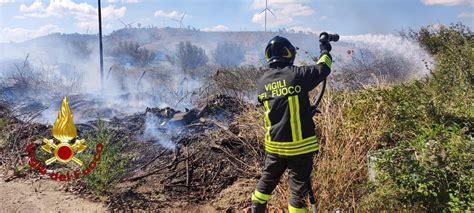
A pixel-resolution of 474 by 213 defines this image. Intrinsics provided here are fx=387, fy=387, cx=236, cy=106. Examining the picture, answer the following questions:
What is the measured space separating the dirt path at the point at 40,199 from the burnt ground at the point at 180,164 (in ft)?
1.02

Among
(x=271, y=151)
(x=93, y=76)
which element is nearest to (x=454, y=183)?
(x=271, y=151)

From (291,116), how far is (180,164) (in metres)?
2.95

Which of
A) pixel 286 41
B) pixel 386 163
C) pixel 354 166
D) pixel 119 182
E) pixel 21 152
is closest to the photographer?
pixel 386 163

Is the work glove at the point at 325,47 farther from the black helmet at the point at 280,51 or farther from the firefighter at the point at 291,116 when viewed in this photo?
the black helmet at the point at 280,51

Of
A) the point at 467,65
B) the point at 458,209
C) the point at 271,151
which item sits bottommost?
the point at 458,209

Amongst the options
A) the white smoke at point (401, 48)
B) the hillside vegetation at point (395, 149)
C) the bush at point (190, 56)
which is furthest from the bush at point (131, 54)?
the hillside vegetation at point (395, 149)

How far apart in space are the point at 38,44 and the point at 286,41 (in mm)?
25550

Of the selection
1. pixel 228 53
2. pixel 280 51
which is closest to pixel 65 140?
pixel 280 51

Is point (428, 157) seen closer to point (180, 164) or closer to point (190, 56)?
point (180, 164)

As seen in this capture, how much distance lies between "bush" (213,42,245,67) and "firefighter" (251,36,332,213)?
21.7m

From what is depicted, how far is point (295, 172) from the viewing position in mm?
3744

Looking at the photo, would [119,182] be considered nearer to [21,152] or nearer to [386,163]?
[21,152]

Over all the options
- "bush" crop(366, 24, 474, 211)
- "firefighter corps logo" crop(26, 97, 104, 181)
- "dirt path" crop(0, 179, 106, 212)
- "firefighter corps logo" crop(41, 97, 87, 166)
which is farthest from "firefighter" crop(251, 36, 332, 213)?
"firefighter corps logo" crop(41, 97, 87, 166)

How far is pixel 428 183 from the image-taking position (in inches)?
133
